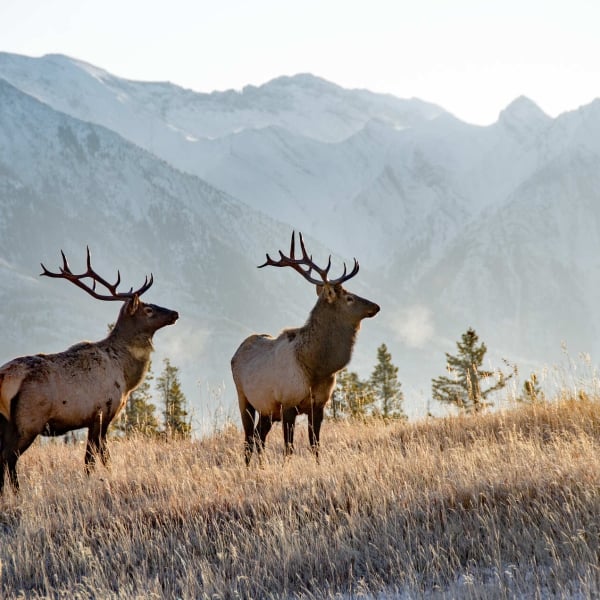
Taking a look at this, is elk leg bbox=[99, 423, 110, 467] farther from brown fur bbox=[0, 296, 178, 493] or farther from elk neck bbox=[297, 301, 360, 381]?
elk neck bbox=[297, 301, 360, 381]

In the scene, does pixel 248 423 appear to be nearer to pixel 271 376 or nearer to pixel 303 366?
pixel 271 376

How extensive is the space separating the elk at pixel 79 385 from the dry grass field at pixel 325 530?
628 mm

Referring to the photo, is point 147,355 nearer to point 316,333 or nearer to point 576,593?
point 316,333

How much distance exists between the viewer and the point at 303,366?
31.5 feet

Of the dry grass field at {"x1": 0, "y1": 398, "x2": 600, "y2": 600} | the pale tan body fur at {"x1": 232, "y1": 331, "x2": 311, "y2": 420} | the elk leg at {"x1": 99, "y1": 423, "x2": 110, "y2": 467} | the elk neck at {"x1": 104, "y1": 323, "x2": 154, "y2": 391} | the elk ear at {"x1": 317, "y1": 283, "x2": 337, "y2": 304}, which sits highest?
the elk ear at {"x1": 317, "y1": 283, "x2": 337, "y2": 304}

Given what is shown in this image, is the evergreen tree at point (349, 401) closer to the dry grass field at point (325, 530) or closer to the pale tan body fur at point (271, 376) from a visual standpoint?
the pale tan body fur at point (271, 376)

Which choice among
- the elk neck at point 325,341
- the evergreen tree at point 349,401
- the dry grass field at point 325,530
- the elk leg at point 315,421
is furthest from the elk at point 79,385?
the evergreen tree at point 349,401

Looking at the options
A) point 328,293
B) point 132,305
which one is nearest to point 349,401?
point 328,293

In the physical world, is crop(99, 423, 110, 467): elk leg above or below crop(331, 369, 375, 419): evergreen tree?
below

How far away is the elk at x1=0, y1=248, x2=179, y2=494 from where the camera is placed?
857 centimetres

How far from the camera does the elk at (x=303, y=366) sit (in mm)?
9555

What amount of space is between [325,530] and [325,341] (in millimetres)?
3749

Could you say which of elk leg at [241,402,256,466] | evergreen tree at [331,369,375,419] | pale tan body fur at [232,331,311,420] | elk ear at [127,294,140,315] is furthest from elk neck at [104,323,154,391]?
evergreen tree at [331,369,375,419]

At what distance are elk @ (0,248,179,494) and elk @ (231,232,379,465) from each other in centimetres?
133
